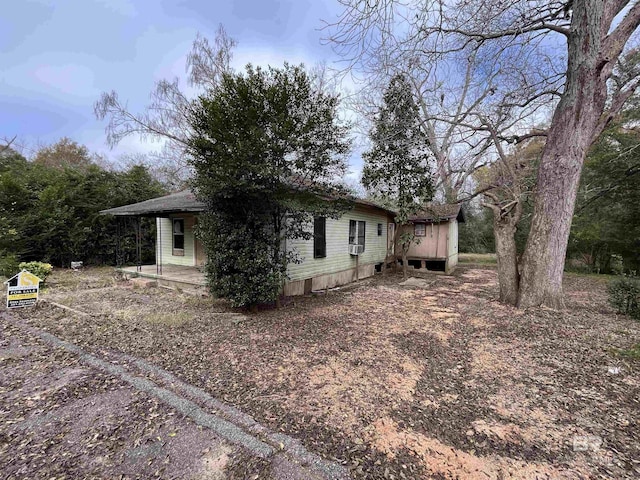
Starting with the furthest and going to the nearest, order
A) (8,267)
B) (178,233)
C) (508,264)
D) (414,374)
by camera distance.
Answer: (178,233) → (8,267) → (508,264) → (414,374)

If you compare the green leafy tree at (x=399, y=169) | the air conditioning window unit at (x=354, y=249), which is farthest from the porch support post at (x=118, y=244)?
the green leafy tree at (x=399, y=169)

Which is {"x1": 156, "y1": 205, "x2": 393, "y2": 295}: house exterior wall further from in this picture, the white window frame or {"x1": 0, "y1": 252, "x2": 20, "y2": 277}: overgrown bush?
{"x1": 0, "y1": 252, "x2": 20, "y2": 277}: overgrown bush

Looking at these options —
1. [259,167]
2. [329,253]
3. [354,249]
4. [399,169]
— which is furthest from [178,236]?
[399,169]

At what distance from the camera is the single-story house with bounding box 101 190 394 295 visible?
320 inches

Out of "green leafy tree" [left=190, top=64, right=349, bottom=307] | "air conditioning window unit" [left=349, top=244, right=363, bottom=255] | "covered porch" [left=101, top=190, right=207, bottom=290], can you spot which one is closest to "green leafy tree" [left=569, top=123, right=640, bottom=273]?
"air conditioning window unit" [left=349, top=244, right=363, bottom=255]

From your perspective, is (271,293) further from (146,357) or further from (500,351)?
(500,351)

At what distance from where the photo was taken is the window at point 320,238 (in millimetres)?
8524

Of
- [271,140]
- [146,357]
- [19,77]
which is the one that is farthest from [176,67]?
[146,357]

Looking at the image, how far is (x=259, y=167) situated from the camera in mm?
4883

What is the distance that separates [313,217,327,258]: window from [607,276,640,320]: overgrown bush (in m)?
6.48

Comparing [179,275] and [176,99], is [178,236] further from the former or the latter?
[176,99]

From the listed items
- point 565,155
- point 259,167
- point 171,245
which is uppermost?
point 565,155

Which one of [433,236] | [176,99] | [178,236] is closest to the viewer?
[178,236]

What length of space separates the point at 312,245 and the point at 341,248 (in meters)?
1.69
